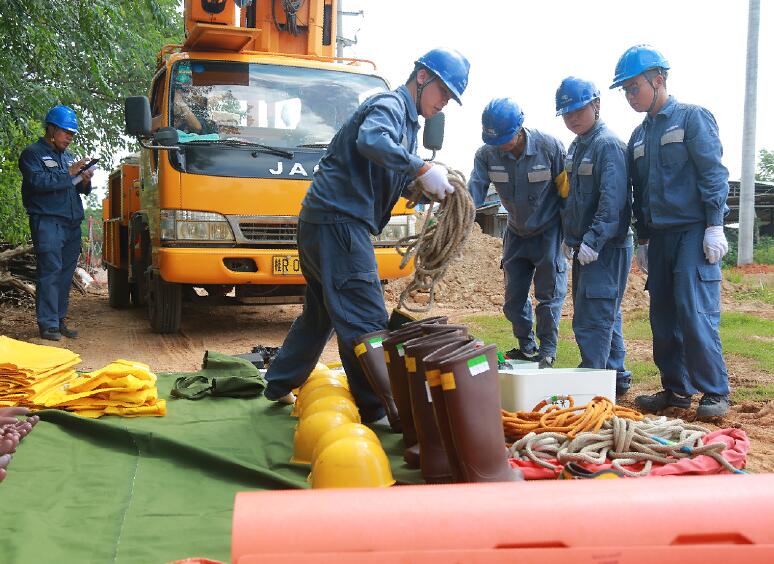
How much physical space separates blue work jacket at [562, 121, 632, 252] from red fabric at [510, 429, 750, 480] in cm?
184

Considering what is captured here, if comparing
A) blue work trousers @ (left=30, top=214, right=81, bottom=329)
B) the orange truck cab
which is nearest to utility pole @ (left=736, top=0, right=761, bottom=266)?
the orange truck cab

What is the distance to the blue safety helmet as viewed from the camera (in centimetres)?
554

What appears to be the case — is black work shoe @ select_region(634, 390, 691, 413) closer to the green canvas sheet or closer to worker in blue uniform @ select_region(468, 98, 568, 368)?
worker in blue uniform @ select_region(468, 98, 568, 368)

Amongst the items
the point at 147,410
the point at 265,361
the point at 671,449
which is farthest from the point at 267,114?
the point at 671,449

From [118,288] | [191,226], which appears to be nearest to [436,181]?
[191,226]

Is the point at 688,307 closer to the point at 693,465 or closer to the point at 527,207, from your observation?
the point at 527,207

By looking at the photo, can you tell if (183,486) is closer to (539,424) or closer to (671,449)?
(539,424)

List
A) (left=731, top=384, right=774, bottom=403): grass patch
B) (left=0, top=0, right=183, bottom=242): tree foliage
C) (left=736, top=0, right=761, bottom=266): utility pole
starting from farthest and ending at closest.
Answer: (left=736, top=0, right=761, bottom=266): utility pole → (left=0, top=0, right=183, bottom=242): tree foliage → (left=731, top=384, right=774, bottom=403): grass patch

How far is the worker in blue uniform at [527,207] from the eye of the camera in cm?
568

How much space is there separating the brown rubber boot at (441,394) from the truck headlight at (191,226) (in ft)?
14.4

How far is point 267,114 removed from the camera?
7.20m

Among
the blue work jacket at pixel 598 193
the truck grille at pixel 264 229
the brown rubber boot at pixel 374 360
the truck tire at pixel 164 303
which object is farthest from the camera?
the truck tire at pixel 164 303

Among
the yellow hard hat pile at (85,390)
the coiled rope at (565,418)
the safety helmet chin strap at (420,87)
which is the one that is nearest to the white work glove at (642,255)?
the coiled rope at (565,418)

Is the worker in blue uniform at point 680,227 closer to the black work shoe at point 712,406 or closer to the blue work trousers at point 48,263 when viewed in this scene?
the black work shoe at point 712,406
